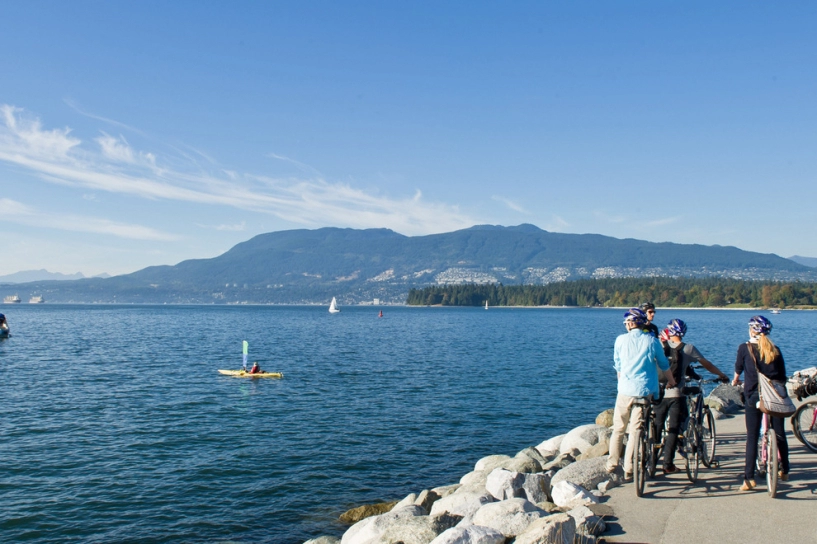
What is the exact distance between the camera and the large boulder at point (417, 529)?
389 inches

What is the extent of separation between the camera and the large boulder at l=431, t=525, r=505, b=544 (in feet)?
27.7

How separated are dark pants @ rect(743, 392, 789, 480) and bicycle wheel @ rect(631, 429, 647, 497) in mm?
1674

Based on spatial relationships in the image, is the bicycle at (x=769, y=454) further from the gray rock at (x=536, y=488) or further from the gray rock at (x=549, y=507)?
the gray rock at (x=536, y=488)

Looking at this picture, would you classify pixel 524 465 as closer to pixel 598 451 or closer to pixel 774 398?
pixel 598 451

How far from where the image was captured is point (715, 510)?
9195 millimetres

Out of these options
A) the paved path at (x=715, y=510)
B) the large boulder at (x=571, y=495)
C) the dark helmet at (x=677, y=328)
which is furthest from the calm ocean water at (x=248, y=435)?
the dark helmet at (x=677, y=328)

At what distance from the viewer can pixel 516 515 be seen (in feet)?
29.8

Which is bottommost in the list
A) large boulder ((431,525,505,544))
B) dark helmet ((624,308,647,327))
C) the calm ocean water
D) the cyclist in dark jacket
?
the calm ocean water

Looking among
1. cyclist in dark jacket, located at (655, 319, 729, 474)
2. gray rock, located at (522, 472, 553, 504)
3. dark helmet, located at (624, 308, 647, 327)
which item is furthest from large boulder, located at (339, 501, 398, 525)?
dark helmet, located at (624, 308, 647, 327)

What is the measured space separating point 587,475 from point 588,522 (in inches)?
117

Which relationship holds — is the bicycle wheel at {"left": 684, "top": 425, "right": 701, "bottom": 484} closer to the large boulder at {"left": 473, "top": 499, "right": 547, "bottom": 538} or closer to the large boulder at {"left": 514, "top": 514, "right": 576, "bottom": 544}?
the large boulder at {"left": 473, "top": 499, "right": 547, "bottom": 538}

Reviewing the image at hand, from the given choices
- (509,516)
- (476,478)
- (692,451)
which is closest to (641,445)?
(692,451)

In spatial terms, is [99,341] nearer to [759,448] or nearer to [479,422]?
[479,422]

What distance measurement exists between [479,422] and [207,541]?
14122 mm
